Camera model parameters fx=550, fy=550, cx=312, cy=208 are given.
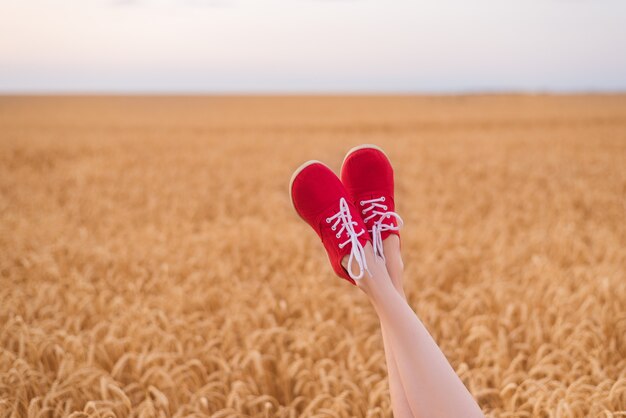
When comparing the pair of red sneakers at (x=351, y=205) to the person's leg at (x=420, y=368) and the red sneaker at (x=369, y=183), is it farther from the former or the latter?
the person's leg at (x=420, y=368)

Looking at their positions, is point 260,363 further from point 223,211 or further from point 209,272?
point 223,211

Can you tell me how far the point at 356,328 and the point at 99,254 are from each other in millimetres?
2436

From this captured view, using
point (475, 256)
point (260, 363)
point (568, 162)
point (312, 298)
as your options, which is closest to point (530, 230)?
point (475, 256)

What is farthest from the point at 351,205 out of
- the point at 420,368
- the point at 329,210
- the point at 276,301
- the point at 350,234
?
the point at 276,301

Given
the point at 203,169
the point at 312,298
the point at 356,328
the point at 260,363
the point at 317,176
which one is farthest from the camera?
the point at 203,169

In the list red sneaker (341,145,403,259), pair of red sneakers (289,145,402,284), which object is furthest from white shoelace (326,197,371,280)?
red sneaker (341,145,403,259)

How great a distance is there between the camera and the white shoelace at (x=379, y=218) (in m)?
2.20

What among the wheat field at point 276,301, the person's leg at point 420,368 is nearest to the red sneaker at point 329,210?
the person's leg at point 420,368

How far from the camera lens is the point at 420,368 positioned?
5.61 ft

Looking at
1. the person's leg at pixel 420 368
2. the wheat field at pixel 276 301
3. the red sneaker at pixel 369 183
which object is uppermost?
the red sneaker at pixel 369 183

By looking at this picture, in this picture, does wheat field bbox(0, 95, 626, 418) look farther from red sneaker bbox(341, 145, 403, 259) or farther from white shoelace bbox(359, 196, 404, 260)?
red sneaker bbox(341, 145, 403, 259)

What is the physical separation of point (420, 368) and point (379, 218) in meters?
0.77

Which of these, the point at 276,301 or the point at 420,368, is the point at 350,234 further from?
the point at 276,301

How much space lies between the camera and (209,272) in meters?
4.07
